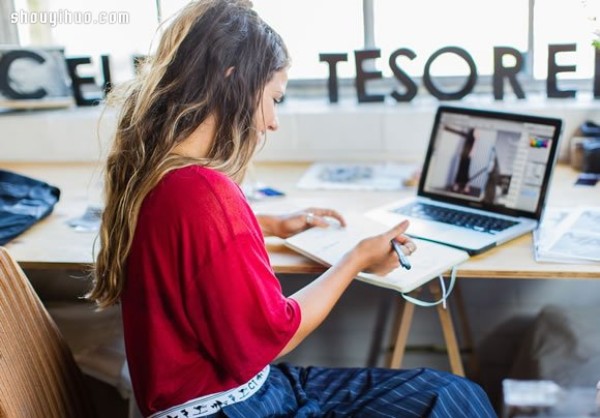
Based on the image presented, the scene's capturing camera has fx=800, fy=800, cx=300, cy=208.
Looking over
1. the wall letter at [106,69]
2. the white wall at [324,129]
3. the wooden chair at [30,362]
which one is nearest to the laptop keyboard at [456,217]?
the white wall at [324,129]

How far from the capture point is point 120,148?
1.30m

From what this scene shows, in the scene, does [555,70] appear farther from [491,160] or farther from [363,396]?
[363,396]

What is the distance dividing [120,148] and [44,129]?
4.02ft

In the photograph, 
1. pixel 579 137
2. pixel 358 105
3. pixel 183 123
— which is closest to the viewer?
pixel 183 123

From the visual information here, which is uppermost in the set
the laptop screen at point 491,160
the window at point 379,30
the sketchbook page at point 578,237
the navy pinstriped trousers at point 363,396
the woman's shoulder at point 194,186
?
the window at point 379,30

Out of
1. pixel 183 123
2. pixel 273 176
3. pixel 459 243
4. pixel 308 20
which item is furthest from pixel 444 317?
pixel 308 20

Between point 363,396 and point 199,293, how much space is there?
1.40 feet

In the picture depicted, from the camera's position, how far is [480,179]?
177cm

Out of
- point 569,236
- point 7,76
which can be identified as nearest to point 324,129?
point 569,236

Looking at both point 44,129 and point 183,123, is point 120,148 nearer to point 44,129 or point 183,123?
point 183,123

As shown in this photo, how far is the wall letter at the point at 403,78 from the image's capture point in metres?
2.21

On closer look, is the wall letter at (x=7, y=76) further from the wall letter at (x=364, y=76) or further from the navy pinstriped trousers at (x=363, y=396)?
the navy pinstriped trousers at (x=363, y=396)

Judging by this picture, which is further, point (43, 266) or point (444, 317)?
point (444, 317)

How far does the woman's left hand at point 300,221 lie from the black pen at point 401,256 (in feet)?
0.75
